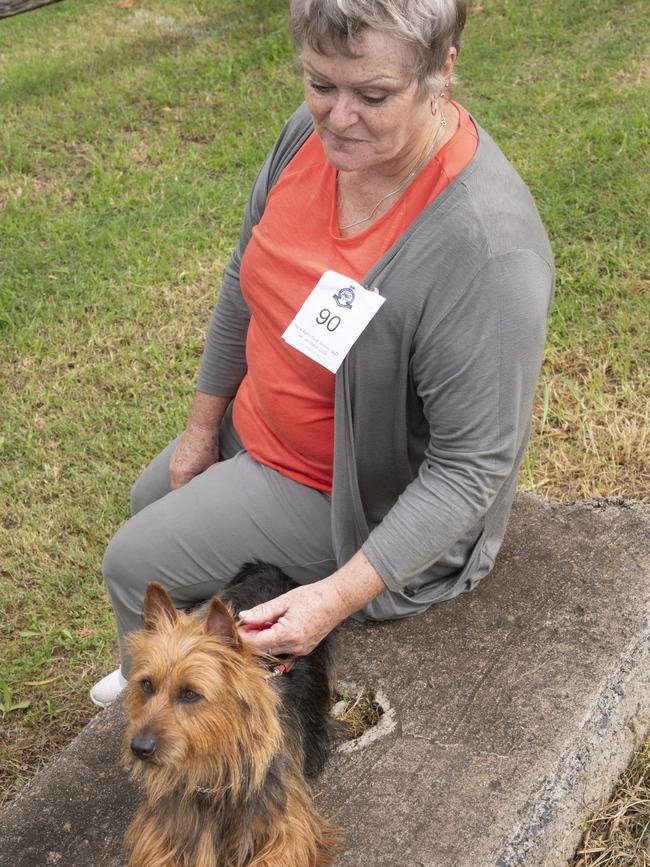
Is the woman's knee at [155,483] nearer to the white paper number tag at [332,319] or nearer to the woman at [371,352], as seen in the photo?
the woman at [371,352]

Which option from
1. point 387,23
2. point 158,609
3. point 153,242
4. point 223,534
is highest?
point 387,23

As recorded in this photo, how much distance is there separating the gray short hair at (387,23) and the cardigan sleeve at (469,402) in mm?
431

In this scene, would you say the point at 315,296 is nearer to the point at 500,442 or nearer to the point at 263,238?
the point at 263,238

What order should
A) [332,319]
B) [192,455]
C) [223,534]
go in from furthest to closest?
1. [192,455]
2. [223,534]
3. [332,319]

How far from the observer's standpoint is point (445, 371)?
7.02 feet

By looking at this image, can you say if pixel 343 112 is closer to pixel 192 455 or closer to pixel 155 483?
pixel 192 455

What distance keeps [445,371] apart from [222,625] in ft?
2.31

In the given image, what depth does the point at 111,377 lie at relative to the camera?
4.74 m

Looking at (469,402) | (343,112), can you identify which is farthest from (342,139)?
(469,402)

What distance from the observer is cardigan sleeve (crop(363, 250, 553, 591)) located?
82.4 inches

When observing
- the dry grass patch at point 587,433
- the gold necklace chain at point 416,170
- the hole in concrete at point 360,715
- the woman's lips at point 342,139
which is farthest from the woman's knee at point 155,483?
the dry grass patch at point 587,433

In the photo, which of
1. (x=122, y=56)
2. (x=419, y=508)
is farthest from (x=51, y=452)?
(x=122, y=56)

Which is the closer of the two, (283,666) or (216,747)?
(216,747)

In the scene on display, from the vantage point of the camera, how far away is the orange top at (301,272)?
7.29 feet
